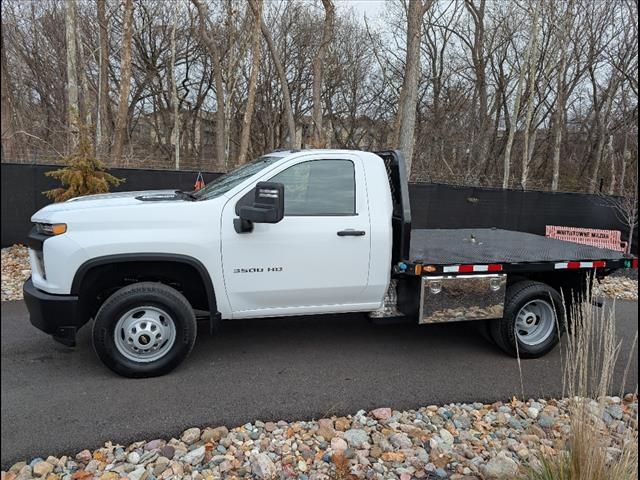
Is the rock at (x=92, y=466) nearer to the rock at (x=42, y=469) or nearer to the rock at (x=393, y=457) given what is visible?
the rock at (x=42, y=469)

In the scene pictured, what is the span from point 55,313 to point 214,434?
1590mm

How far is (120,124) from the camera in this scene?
Answer: 40.7ft

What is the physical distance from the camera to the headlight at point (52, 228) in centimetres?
364

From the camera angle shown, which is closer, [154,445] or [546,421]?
[154,445]

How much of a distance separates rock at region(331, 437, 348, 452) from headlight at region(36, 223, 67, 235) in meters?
2.53

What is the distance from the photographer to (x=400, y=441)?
3.16 m

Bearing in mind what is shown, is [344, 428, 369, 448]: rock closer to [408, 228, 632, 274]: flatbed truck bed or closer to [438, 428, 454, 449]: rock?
[438, 428, 454, 449]: rock

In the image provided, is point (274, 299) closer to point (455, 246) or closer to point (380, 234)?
point (380, 234)

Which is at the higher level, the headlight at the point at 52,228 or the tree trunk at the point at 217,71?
the tree trunk at the point at 217,71

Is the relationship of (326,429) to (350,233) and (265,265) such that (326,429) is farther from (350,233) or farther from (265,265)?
(350,233)

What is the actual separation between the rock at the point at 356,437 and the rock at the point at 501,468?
0.76 metres

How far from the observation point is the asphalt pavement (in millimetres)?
3197

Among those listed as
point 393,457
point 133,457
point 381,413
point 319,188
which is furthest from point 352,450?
point 319,188

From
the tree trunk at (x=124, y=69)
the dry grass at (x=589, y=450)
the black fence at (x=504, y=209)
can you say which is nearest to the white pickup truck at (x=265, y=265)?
the dry grass at (x=589, y=450)
